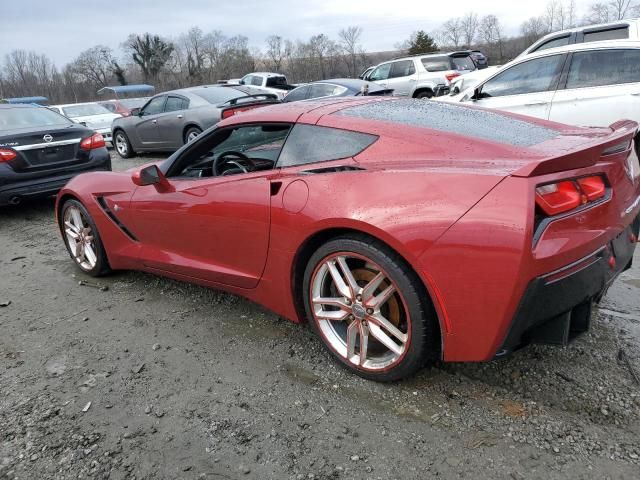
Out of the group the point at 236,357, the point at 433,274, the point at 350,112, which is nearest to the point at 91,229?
the point at 236,357

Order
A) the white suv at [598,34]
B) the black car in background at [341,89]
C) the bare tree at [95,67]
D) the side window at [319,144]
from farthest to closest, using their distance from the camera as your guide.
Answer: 1. the bare tree at [95,67]
2. the black car in background at [341,89]
3. the white suv at [598,34]
4. the side window at [319,144]

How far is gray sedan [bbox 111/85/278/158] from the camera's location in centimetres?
954

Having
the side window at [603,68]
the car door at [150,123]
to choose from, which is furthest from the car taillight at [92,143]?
the side window at [603,68]

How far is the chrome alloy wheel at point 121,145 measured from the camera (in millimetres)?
11992

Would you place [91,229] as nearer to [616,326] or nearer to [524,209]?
[524,209]

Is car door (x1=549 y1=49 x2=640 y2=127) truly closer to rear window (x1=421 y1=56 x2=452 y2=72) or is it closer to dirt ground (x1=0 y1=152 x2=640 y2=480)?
dirt ground (x1=0 y1=152 x2=640 y2=480)

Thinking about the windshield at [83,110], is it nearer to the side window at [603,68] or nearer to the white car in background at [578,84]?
the white car in background at [578,84]

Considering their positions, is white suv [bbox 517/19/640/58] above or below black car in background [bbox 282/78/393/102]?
above

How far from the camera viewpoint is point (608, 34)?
8.48 meters

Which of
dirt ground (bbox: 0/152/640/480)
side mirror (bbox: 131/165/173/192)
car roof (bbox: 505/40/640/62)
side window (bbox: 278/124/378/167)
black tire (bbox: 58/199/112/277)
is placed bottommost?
dirt ground (bbox: 0/152/640/480)

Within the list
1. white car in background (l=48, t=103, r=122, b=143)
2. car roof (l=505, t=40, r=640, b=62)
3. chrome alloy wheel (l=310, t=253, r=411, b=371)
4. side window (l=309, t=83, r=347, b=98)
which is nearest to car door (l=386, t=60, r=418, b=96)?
side window (l=309, t=83, r=347, b=98)

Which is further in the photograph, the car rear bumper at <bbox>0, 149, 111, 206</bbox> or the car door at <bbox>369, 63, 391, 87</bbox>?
the car door at <bbox>369, 63, 391, 87</bbox>

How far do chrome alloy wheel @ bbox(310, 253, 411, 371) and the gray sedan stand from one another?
6466 mm

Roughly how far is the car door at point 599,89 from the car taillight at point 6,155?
6.71 metres
